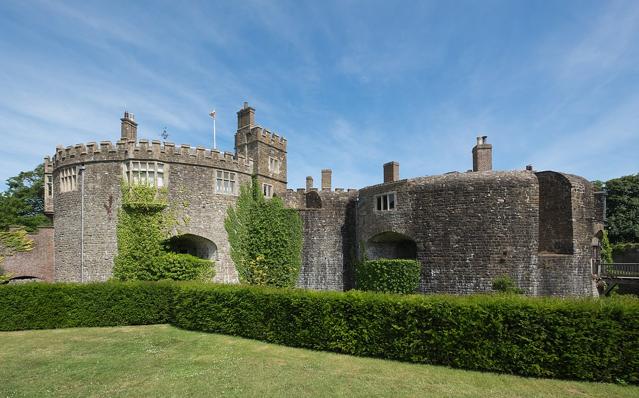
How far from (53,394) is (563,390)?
13.1m

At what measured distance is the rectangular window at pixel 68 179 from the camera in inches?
956

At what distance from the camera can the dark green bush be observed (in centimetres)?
2255

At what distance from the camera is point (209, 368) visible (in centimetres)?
1114

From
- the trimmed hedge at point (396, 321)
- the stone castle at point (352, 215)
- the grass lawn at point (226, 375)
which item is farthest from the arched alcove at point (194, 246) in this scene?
the grass lawn at point (226, 375)

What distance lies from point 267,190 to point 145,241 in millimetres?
9895

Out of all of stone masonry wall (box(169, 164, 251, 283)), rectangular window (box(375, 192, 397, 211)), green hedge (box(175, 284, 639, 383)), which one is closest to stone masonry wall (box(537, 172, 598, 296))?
rectangular window (box(375, 192, 397, 211))

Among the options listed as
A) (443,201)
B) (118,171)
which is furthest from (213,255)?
(443,201)

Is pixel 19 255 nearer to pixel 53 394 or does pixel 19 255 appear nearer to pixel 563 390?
pixel 53 394

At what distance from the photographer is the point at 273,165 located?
100ft

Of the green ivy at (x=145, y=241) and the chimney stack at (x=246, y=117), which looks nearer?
the green ivy at (x=145, y=241)

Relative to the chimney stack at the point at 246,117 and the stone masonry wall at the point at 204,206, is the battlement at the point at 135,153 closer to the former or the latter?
the stone masonry wall at the point at 204,206

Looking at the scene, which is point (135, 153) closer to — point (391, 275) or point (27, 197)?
point (391, 275)

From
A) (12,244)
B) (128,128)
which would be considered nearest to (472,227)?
(128,128)

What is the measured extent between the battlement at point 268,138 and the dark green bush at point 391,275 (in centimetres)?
1269
